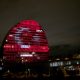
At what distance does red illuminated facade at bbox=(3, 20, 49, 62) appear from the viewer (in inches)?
3029

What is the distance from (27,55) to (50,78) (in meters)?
62.6

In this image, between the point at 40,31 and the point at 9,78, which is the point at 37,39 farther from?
the point at 9,78

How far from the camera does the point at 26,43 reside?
273 ft

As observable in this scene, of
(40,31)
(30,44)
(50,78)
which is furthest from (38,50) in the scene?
(50,78)

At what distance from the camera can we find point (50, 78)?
52.5ft

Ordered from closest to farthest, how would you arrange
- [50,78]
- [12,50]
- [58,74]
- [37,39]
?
[58,74]
[50,78]
[12,50]
[37,39]

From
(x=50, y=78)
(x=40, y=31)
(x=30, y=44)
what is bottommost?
(x=50, y=78)

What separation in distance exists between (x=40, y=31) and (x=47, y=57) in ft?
46.8

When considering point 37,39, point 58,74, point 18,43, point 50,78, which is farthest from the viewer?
point 37,39

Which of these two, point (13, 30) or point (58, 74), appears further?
point (13, 30)

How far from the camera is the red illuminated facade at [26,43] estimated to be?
76938 mm

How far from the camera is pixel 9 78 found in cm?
1570

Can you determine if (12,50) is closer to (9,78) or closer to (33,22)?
(33,22)

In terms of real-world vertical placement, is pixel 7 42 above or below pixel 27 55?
above
